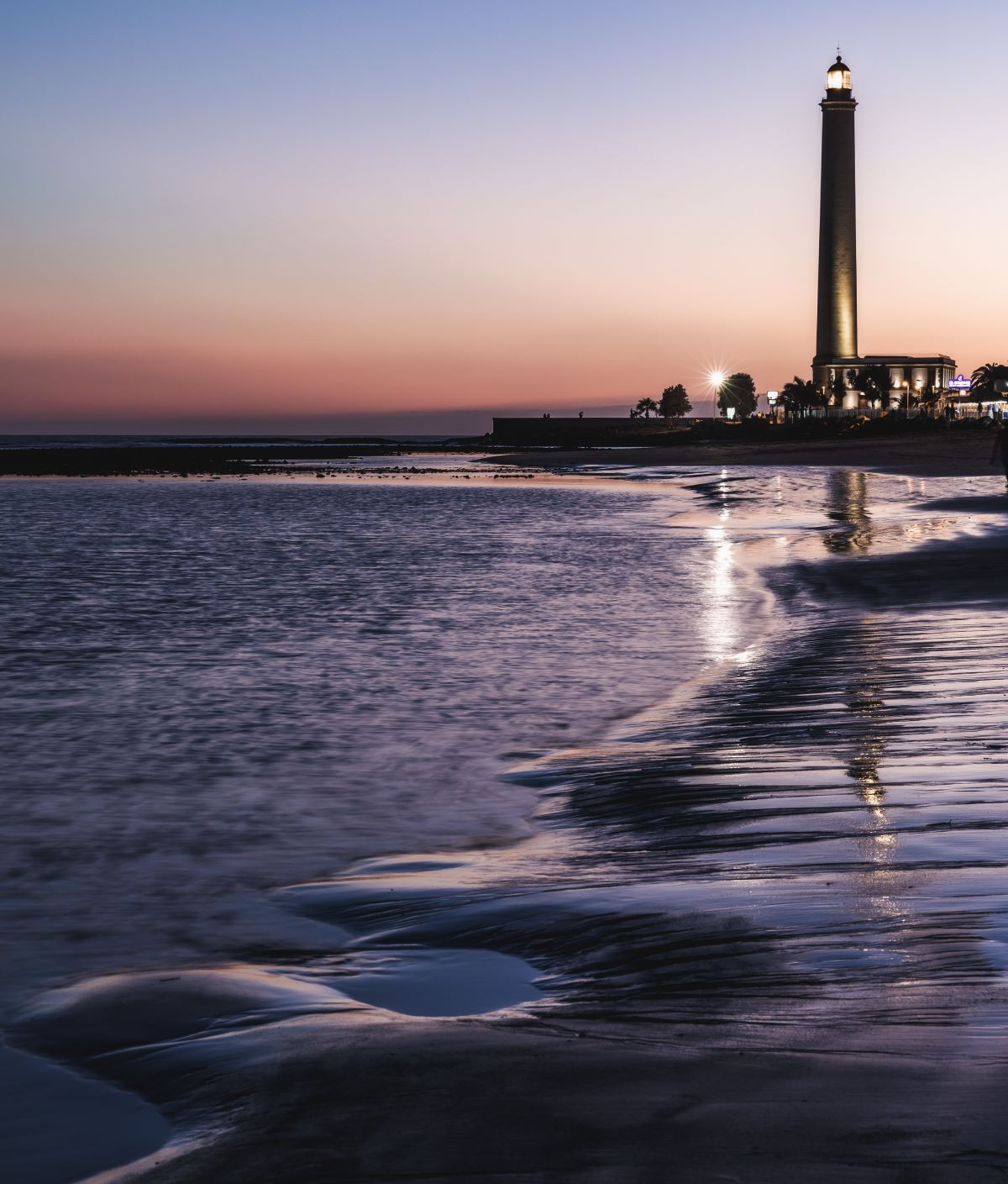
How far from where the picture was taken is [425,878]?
5.53 meters

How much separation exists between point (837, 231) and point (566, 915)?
388 ft

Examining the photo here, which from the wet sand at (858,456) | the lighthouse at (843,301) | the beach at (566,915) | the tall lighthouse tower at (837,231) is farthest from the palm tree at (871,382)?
the beach at (566,915)

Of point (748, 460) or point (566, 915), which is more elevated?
point (748, 460)

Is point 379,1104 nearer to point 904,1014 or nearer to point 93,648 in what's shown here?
point 904,1014

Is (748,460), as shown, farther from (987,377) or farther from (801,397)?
(987,377)

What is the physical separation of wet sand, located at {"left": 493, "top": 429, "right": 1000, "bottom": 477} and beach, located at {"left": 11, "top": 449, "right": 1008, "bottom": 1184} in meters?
39.4

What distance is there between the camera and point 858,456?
7256cm

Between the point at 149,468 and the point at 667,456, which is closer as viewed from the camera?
the point at 149,468

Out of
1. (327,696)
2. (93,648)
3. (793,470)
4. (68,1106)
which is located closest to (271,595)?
(93,648)

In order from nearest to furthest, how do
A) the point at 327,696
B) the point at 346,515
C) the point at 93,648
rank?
1. the point at 327,696
2. the point at 93,648
3. the point at 346,515

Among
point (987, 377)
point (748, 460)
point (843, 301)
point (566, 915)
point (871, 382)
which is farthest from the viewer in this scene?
point (987, 377)

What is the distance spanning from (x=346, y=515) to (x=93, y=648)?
25463mm

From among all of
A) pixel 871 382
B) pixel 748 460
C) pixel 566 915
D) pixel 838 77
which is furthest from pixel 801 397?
pixel 566 915

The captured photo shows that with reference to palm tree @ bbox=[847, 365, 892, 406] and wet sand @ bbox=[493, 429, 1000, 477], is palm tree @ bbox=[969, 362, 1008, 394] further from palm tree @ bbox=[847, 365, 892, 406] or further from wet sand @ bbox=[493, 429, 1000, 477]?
wet sand @ bbox=[493, 429, 1000, 477]
